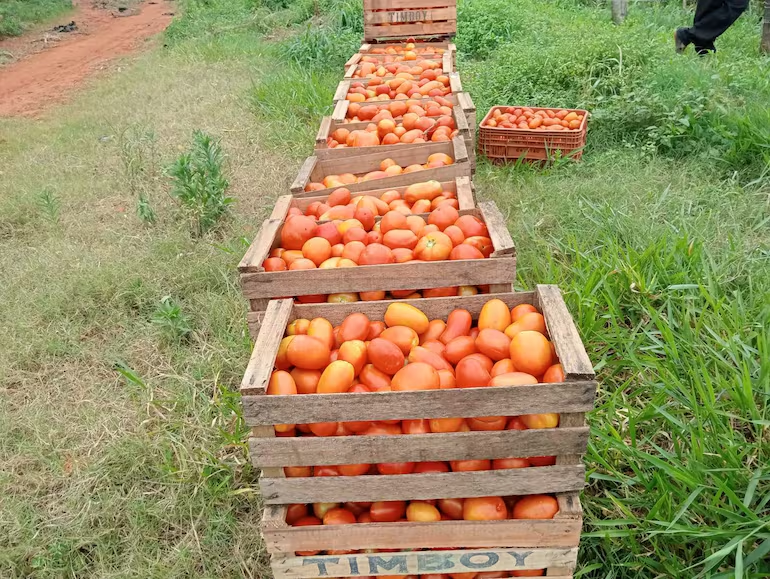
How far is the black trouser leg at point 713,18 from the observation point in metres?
7.16

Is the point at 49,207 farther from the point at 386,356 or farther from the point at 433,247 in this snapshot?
the point at 386,356

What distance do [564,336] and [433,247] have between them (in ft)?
2.49

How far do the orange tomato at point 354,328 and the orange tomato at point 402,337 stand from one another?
0.08 m

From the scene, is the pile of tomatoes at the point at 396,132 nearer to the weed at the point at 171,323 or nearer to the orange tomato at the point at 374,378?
the weed at the point at 171,323

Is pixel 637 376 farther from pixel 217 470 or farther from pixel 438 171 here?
pixel 217 470

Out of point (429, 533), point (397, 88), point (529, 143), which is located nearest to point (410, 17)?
point (397, 88)

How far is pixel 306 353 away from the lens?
1.91m

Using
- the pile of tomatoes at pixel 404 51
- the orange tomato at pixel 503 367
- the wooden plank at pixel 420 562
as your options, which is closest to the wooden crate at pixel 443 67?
the pile of tomatoes at pixel 404 51

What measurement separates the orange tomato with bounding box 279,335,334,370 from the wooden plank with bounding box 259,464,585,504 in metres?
0.35

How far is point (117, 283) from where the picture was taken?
12.8 feet

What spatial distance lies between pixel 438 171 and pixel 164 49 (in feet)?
33.6

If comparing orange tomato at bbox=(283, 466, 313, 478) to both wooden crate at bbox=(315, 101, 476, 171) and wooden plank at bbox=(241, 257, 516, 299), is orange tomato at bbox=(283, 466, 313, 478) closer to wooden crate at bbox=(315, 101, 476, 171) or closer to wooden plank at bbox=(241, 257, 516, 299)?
wooden plank at bbox=(241, 257, 516, 299)

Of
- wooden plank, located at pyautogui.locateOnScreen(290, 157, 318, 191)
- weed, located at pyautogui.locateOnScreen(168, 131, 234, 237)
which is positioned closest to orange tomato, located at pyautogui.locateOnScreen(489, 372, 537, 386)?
wooden plank, located at pyautogui.locateOnScreen(290, 157, 318, 191)

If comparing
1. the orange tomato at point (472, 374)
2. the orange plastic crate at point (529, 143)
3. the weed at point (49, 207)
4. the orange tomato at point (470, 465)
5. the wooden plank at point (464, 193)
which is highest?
the orange tomato at point (472, 374)
